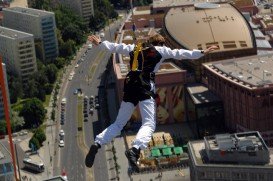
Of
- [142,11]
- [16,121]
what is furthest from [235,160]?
[142,11]

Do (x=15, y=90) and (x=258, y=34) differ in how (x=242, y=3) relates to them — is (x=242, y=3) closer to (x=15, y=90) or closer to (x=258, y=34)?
(x=258, y=34)

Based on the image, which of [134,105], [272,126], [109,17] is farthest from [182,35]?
[134,105]

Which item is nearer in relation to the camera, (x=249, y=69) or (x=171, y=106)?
(x=249, y=69)

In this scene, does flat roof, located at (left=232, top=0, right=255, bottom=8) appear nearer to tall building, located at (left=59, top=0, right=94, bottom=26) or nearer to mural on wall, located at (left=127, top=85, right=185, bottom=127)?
tall building, located at (left=59, top=0, right=94, bottom=26)

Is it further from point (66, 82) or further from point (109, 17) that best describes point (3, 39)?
point (109, 17)

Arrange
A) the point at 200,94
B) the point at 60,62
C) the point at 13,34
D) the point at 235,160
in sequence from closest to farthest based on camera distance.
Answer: the point at 235,160
the point at 200,94
the point at 13,34
the point at 60,62
